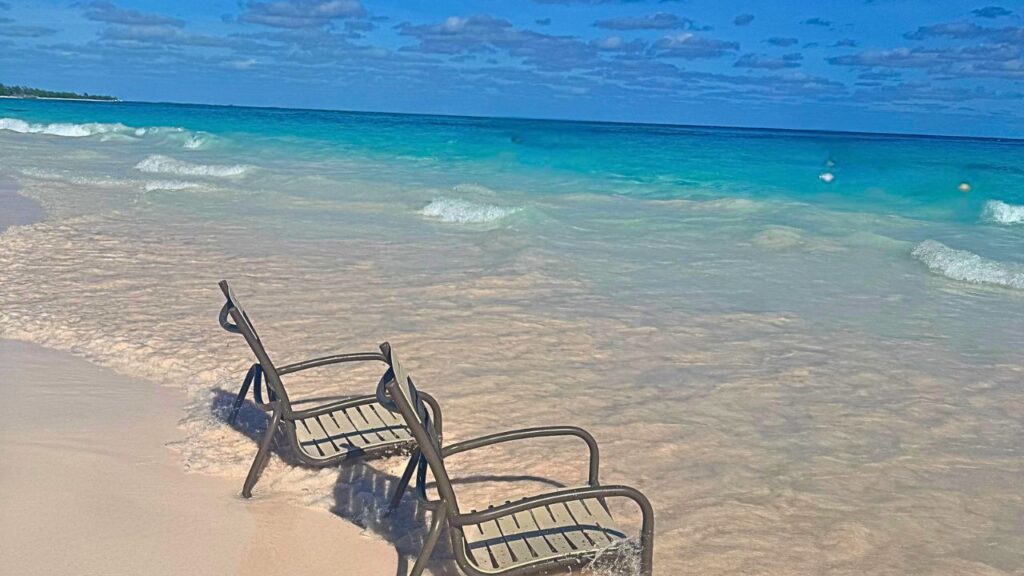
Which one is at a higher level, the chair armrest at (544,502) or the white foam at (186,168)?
the chair armrest at (544,502)

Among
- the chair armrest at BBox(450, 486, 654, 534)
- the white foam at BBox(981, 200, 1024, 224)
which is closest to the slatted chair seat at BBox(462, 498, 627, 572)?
the chair armrest at BBox(450, 486, 654, 534)

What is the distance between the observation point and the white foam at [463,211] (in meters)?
14.8

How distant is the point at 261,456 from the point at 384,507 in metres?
0.60

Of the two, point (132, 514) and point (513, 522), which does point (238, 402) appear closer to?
point (132, 514)

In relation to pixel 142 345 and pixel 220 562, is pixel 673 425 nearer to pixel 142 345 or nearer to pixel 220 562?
pixel 220 562

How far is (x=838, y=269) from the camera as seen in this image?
11.1m

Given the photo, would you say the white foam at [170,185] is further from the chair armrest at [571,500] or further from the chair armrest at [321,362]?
the chair armrest at [571,500]

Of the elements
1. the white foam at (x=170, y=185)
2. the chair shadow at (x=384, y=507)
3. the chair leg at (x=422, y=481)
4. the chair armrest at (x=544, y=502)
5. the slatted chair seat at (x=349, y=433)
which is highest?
the chair armrest at (x=544, y=502)

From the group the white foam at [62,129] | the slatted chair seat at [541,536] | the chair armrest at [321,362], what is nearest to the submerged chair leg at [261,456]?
the chair armrest at [321,362]

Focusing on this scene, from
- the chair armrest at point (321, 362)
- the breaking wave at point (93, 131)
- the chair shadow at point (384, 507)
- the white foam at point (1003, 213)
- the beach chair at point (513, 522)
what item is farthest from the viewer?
the breaking wave at point (93, 131)

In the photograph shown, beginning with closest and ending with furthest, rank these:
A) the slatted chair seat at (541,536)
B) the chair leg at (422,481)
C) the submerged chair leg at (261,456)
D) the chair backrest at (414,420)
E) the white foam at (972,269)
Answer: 1. the chair backrest at (414,420)
2. the slatted chair seat at (541,536)
3. the chair leg at (422,481)
4. the submerged chair leg at (261,456)
5. the white foam at (972,269)

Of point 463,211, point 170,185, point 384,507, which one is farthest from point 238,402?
point 170,185

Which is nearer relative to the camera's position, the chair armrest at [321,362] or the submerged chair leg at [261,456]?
the submerged chair leg at [261,456]

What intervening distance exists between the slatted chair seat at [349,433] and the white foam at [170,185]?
1410cm
